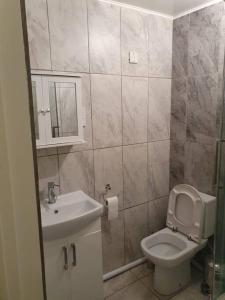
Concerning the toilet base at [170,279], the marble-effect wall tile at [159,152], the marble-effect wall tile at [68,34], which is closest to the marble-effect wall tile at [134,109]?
the marble-effect wall tile at [159,152]

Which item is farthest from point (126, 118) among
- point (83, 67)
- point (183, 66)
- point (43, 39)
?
point (43, 39)

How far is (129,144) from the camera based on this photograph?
2.18 meters

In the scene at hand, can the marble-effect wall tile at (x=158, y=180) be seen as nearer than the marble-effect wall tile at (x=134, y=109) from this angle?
No

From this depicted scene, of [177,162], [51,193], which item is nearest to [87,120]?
[51,193]

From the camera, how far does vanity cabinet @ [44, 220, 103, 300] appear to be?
1.55m

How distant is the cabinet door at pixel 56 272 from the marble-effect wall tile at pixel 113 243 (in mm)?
592

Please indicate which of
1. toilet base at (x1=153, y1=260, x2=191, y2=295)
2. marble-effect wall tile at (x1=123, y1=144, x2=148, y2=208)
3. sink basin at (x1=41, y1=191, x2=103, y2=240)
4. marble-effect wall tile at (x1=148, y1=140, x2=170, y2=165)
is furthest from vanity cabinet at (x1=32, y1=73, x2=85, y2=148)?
toilet base at (x1=153, y1=260, x2=191, y2=295)

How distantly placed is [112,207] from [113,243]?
0.44 meters

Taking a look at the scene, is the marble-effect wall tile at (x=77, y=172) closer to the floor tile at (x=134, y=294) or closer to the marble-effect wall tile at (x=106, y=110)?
the marble-effect wall tile at (x=106, y=110)

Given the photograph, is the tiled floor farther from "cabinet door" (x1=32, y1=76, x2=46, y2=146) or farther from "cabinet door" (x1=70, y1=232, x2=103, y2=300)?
"cabinet door" (x1=32, y1=76, x2=46, y2=146)

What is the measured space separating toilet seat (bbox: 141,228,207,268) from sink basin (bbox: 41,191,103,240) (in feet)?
2.20

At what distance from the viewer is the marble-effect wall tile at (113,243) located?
2166 millimetres

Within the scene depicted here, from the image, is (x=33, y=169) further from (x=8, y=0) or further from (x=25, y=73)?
(x=8, y=0)

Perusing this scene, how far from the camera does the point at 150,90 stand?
2.23 m
